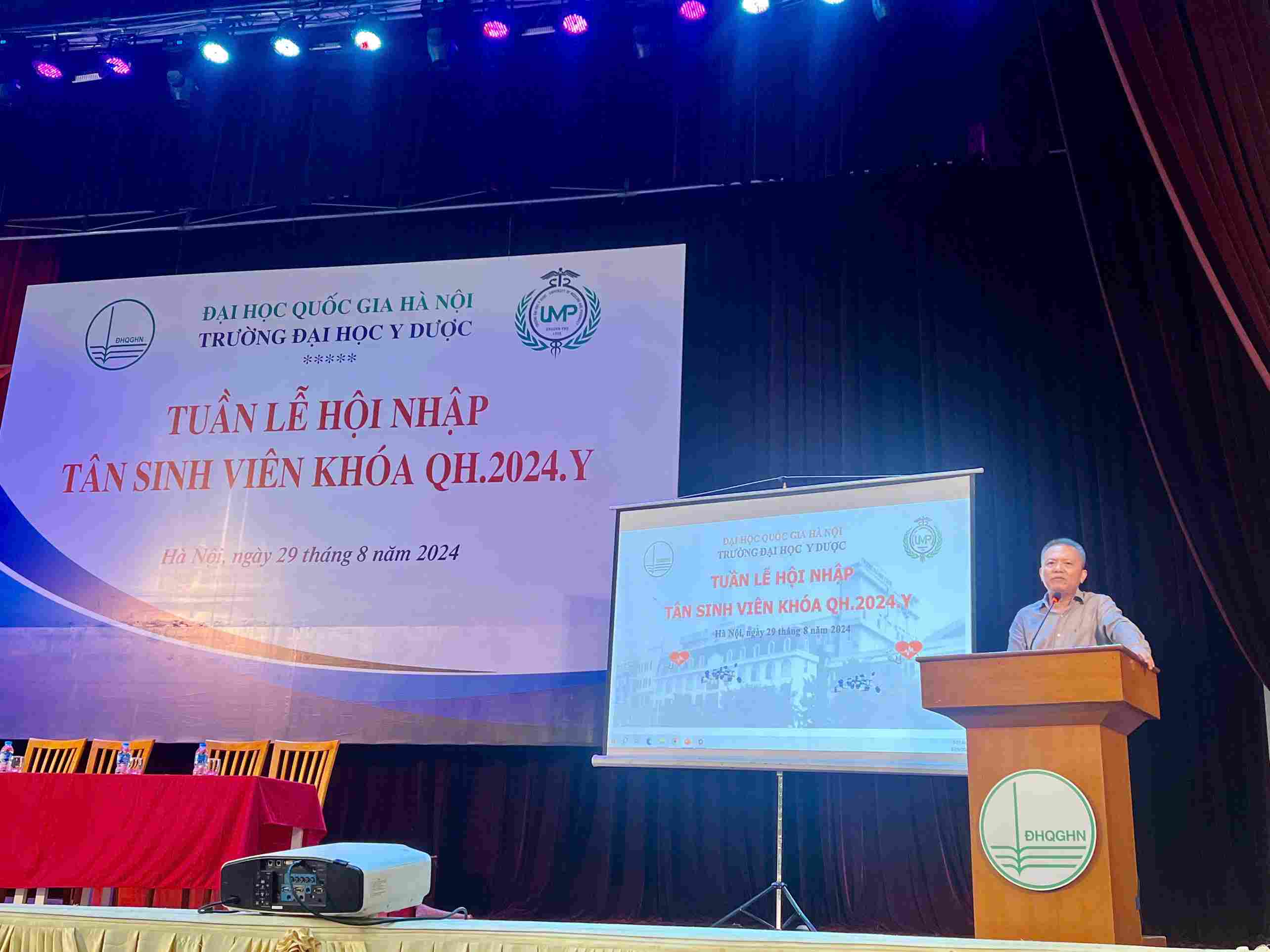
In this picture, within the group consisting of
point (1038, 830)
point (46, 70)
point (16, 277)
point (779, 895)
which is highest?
Result: point (46, 70)

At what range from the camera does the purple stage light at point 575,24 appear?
5.20 metres

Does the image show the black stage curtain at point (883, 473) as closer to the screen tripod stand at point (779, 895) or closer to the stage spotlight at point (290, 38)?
the screen tripod stand at point (779, 895)

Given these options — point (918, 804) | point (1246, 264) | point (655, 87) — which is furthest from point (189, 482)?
point (1246, 264)

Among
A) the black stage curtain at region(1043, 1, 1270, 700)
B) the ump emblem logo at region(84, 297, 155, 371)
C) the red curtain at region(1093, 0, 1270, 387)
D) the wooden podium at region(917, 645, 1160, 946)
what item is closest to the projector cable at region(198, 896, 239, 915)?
the wooden podium at region(917, 645, 1160, 946)

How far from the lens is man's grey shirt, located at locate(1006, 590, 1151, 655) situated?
3104 millimetres

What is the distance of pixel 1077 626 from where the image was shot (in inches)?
128

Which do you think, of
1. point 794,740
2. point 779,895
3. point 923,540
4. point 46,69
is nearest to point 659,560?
point 794,740

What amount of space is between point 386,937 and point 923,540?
9.70ft

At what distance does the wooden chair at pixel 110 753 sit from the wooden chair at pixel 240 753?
0.24 m

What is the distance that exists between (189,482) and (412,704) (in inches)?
62.1

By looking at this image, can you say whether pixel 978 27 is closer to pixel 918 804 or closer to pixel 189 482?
pixel 918 804

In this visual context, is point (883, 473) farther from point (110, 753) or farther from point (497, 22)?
point (110, 753)

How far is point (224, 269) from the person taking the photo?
19.7 feet

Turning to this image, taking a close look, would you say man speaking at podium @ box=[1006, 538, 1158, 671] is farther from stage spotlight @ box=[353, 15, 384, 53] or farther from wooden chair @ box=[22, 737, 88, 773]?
stage spotlight @ box=[353, 15, 384, 53]
